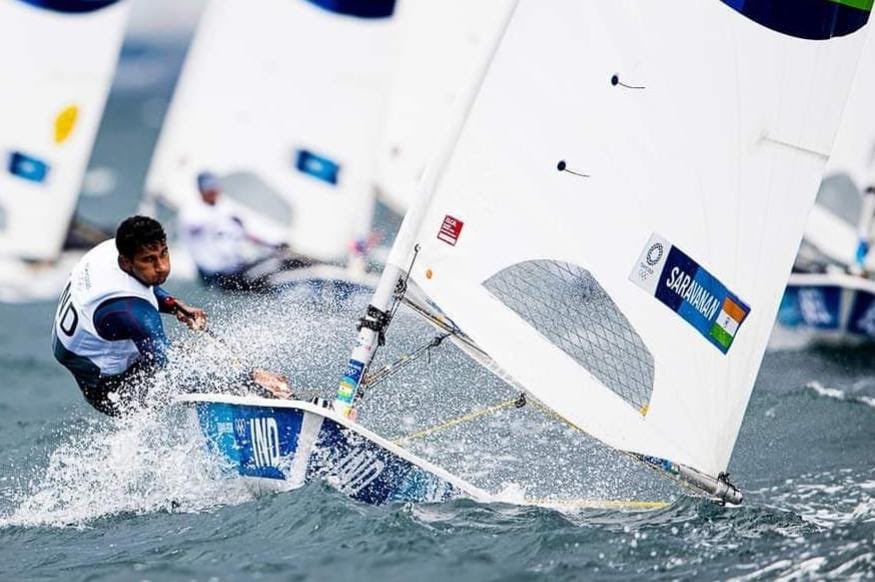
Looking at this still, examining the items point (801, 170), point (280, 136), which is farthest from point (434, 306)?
point (280, 136)

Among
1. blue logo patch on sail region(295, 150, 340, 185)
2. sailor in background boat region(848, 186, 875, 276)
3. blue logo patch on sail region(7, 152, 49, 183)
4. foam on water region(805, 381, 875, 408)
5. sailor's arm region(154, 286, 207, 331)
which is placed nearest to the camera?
sailor's arm region(154, 286, 207, 331)

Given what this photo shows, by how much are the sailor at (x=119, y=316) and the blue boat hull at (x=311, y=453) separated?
36cm

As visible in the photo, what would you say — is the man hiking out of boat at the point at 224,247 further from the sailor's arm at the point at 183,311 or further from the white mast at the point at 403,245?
the white mast at the point at 403,245

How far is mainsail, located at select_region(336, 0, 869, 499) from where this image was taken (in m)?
4.86

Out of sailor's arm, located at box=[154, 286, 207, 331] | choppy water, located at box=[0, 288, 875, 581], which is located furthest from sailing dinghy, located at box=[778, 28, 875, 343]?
sailor's arm, located at box=[154, 286, 207, 331]

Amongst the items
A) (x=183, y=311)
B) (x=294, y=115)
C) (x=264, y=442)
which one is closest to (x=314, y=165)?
(x=294, y=115)

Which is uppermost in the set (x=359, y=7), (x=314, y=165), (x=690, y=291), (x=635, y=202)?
(x=359, y=7)

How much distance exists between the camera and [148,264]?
5051mm

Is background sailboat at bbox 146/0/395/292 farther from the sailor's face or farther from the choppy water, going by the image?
the sailor's face

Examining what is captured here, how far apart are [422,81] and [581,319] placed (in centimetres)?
584

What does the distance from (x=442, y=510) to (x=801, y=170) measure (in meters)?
1.64

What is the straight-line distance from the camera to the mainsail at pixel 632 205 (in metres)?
4.86

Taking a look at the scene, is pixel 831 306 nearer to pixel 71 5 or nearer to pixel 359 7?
pixel 359 7

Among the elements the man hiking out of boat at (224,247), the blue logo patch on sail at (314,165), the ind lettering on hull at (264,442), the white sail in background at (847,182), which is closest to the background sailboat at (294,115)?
the blue logo patch on sail at (314,165)
